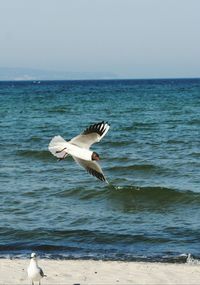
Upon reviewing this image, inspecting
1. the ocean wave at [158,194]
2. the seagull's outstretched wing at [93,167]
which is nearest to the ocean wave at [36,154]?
the ocean wave at [158,194]

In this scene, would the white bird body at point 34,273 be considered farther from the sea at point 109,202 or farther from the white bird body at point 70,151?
the white bird body at point 70,151

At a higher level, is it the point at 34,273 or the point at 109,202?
the point at 34,273

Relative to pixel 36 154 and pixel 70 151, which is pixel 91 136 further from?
pixel 36 154

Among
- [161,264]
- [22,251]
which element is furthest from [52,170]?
[161,264]

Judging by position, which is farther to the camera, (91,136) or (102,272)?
(102,272)

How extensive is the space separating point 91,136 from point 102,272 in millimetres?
6281

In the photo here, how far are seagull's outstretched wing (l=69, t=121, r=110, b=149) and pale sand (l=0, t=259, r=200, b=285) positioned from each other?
18.5 feet

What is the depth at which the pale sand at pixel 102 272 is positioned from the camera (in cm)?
1095

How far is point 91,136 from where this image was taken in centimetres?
559

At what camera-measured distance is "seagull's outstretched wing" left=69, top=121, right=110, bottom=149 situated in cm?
548

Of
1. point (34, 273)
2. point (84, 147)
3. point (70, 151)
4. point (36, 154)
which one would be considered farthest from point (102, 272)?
point (36, 154)

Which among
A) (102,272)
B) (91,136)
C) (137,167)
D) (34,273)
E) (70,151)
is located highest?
(91,136)

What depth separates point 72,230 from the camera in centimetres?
1464

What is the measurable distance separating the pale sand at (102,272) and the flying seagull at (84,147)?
5.41 meters
